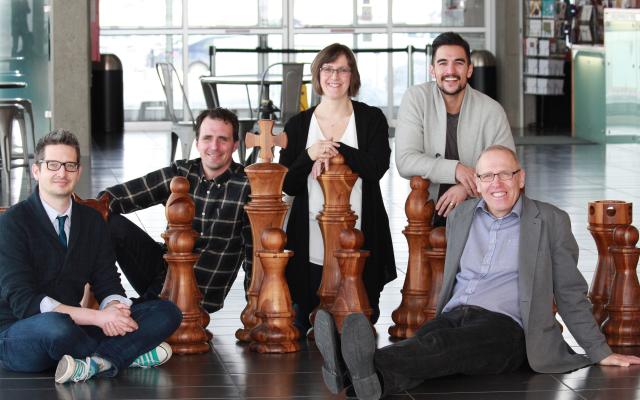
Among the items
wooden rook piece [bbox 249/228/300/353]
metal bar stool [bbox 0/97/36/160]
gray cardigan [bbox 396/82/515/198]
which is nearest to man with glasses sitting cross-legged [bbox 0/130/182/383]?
wooden rook piece [bbox 249/228/300/353]

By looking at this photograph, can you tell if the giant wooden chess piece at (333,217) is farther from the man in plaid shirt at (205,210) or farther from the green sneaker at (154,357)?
the green sneaker at (154,357)

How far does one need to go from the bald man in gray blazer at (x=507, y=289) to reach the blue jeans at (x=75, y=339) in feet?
2.79

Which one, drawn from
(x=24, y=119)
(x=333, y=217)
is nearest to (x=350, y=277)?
(x=333, y=217)

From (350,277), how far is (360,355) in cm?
92

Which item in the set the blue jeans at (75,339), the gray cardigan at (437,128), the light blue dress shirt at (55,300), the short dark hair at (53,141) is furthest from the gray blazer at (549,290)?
the short dark hair at (53,141)

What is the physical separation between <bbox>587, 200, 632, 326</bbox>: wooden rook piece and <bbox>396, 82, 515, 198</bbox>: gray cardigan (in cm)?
40

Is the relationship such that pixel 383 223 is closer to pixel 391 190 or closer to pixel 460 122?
pixel 460 122

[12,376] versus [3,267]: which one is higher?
[3,267]

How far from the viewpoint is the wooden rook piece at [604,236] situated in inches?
184

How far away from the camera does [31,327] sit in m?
4.06

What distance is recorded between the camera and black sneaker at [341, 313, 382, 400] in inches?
146

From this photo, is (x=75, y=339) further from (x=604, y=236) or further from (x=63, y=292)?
(x=604, y=236)

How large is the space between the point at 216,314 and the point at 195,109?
12504mm

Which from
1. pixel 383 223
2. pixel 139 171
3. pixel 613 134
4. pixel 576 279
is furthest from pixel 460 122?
pixel 613 134
